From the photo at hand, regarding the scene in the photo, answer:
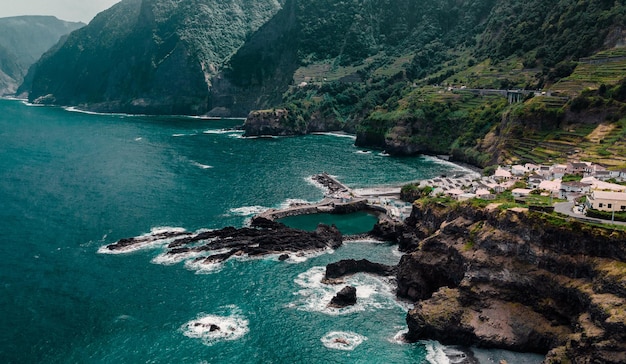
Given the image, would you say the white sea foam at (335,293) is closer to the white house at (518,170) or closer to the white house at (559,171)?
the white house at (559,171)

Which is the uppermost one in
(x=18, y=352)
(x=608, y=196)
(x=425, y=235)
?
(x=608, y=196)

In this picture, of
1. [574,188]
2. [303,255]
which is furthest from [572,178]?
[303,255]

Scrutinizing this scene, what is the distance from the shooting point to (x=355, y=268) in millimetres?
97375

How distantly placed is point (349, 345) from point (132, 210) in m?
82.8

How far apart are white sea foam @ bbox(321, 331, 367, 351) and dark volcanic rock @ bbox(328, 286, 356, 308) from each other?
24.9 feet

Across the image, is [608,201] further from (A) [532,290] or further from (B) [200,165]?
(B) [200,165]

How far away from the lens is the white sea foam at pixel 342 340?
72750 mm

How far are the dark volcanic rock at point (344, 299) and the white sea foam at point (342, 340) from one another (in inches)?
299

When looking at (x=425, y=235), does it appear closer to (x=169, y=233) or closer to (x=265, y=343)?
(x=265, y=343)

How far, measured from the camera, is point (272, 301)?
8594 cm

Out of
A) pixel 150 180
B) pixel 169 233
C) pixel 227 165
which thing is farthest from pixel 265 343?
pixel 227 165

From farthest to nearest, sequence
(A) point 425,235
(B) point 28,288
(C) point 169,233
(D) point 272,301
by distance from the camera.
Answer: (C) point 169,233
(A) point 425,235
(B) point 28,288
(D) point 272,301

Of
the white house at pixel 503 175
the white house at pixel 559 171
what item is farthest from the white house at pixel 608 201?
the white house at pixel 503 175

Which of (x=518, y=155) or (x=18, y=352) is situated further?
(x=518, y=155)
